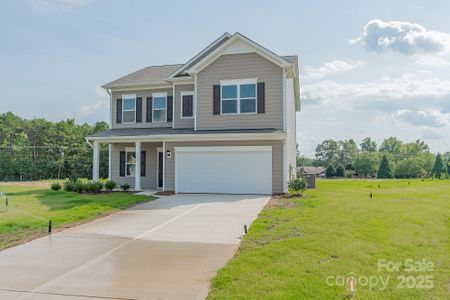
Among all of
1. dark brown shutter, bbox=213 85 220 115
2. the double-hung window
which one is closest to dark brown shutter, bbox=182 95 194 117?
dark brown shutter, bbox=213 85 220 115

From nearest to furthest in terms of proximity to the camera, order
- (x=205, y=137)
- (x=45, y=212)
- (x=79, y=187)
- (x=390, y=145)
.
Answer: (x=45, y=212)
(x=205, y=137)
(x=79, y=187)
(x=390, y=145)

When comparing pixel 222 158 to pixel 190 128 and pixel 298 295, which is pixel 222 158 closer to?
pixel 190 128

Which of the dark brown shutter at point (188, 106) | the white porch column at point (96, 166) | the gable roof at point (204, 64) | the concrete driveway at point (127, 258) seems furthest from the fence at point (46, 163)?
the concrete driveway at point (127, 258)

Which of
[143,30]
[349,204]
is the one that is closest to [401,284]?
[349,204]

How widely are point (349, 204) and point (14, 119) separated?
41.8m

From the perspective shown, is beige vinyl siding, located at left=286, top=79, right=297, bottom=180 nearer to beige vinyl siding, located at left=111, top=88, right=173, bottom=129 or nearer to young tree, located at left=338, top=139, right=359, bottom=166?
beige vinyl siding, located at left=111, top=88, right=173, bottom=129

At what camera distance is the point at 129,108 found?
21.4m

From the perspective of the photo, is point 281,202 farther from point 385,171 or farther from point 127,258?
point 385,171

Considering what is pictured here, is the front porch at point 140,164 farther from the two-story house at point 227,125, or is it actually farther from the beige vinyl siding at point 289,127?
the beige vinyl siding at point 289,127

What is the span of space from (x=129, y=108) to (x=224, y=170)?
800cm

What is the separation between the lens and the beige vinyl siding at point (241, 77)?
55.6 feet

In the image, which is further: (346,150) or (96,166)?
(346,150)

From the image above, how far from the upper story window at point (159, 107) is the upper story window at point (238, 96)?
445 cm

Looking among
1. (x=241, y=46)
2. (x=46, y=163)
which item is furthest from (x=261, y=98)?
(x=46, y=163)
